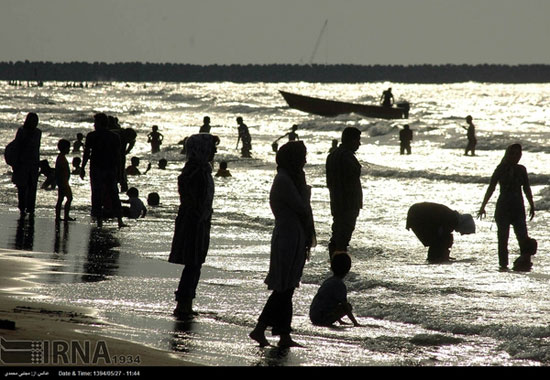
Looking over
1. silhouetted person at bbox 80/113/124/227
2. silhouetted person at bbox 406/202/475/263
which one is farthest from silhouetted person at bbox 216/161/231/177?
silhouetted person at bbox 406/202/475/263

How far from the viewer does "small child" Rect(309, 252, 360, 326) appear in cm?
924

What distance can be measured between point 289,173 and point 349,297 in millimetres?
3263

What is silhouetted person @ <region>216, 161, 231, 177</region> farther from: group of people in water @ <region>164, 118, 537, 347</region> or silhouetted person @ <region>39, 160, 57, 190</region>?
group of people in water @ <region>164, 118, 537, 347</region>

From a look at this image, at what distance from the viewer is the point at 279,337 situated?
8.58 meters

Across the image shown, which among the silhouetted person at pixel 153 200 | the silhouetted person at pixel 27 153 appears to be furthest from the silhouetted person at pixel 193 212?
the silhouetted person at pixel 153 200

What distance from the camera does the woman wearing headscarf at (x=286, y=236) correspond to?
815cm

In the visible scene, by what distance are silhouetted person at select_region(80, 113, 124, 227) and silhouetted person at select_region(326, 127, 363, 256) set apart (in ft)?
12.5

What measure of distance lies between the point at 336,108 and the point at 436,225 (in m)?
72.1

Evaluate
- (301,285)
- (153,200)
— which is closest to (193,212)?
(301,285)

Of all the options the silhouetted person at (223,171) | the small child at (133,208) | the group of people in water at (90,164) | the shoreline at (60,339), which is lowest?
the silhouetted person at (223,171)

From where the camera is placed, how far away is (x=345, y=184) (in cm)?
1213

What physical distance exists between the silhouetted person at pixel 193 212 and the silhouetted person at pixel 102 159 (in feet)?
18.3

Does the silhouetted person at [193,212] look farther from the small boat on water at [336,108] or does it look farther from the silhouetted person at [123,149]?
the small boat on water at [336,108]

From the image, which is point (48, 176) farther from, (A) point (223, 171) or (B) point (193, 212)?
(B) point (193, 212)
